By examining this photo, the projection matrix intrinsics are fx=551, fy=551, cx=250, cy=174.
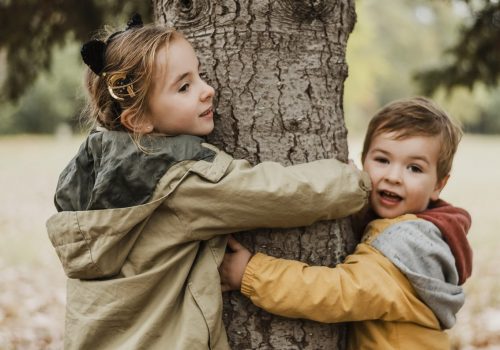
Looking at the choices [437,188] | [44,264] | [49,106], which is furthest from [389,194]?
[49,106]

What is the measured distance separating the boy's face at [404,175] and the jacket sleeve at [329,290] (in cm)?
32

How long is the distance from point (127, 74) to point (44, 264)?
5.40 m

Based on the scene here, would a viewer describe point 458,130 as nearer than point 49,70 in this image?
Yes

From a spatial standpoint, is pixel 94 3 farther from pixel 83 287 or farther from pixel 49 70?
pixel 83 287

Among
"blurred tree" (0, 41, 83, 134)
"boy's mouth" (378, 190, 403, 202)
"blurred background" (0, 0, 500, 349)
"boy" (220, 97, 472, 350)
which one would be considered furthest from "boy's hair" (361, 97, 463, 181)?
"blurred tree" (0, 41, 83, 134)

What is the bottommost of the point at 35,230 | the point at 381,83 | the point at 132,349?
the point at 381,83

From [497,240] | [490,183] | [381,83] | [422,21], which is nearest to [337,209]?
[497,240]

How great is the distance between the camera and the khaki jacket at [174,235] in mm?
1768

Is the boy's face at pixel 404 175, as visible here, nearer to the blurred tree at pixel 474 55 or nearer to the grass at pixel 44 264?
the grass at pixel 44 264

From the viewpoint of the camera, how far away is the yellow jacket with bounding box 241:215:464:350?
1860 millimetres

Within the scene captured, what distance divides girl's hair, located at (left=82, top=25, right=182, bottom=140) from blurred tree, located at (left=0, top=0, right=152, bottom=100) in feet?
10.8

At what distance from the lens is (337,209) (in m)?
1.89

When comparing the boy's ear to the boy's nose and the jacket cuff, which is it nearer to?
the boy's nose

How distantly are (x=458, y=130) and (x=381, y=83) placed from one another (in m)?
38.8
